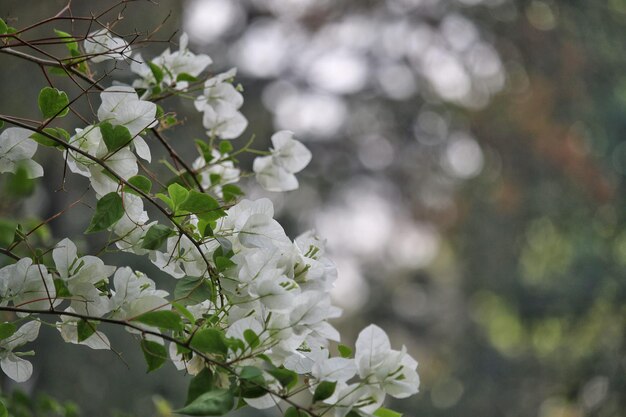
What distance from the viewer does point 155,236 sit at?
565 mm

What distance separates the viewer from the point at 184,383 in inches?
138

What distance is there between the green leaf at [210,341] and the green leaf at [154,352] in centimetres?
4

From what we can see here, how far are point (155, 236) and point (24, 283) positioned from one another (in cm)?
9

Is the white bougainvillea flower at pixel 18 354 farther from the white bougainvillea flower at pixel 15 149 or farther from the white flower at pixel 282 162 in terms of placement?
the white flower at pixel 282 162

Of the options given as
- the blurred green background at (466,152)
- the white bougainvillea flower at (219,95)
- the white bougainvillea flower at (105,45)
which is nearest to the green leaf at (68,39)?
the white bougainvillea flower at (105,45)

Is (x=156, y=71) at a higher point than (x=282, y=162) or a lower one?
higher

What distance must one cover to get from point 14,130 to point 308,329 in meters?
0.25

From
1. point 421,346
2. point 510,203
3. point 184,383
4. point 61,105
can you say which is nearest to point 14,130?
point 61,105

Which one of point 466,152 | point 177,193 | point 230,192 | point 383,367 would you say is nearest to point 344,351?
point 383,367

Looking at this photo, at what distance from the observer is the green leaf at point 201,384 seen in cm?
50

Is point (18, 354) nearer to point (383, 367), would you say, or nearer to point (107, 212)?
point (107, 212)

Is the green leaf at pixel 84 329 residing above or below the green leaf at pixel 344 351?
above

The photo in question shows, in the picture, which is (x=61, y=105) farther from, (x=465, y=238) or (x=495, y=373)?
(x=465, y=238)

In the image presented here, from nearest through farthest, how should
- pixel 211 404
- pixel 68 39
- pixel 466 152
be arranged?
1. pixel 211 404
2. pixel 68 39
3. pixel 466 152
